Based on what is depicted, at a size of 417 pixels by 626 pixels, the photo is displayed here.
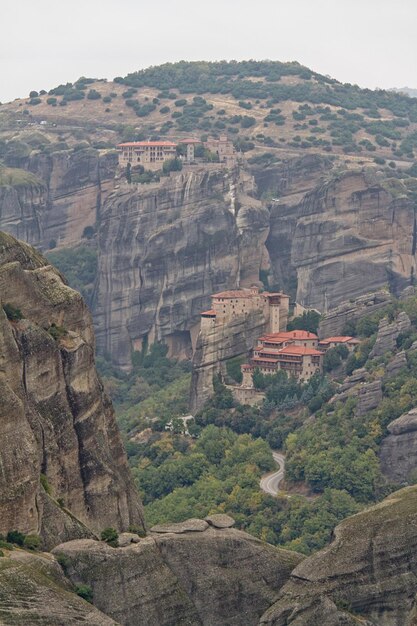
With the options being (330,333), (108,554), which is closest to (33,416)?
(108,554)

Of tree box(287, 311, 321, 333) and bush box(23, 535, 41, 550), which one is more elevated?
bush box(23, 535, 41, 550)

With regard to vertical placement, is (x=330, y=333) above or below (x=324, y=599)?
below

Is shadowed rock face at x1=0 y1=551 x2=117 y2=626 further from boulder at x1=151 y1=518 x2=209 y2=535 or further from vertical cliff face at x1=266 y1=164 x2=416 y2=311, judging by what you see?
vertical cliff face at x1=266 y1=164 x2=416 y2=311

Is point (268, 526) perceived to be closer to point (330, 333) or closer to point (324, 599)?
point (330, 333)

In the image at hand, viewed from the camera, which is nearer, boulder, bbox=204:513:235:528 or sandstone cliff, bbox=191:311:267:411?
boulder, bbox=204:513:235:528

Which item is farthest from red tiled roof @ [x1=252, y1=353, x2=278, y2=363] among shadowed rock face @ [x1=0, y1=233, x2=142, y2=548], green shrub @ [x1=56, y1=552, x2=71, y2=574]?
green shrub @ [x1=56, y1=552, x2=71, y2=574]
